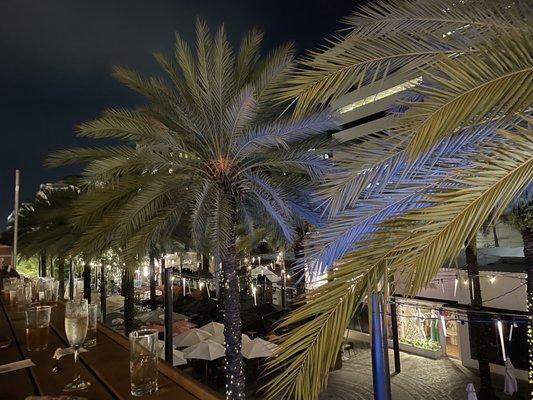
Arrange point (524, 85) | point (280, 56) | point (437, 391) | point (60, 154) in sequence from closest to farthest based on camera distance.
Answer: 1. point (524, 85)
2. point (280, 56)
3. point (60, 154)
4. point (437, 391)

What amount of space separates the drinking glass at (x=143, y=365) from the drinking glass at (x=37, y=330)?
939mm

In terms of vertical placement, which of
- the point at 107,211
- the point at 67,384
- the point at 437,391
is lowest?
the point at 437,391

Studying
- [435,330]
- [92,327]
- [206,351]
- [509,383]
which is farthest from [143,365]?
[435,330]

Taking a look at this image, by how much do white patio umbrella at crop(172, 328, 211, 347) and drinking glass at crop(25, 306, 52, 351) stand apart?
41.3 feet

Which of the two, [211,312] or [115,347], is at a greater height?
[115,347]

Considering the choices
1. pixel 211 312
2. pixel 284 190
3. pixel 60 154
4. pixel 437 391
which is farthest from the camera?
A: pixel 211 312

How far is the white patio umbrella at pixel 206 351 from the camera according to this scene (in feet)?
40.4

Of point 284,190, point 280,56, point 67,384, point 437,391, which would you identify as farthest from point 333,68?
point 437,391

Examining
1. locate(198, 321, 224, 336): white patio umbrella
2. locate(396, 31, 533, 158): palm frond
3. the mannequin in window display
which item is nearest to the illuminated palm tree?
locate(198, 321, 224, 336): white patio umbrella

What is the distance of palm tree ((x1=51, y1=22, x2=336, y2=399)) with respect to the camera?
22.5 feet

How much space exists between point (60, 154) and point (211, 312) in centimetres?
1439

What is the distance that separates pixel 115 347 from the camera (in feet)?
6.63

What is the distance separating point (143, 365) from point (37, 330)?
1.05m

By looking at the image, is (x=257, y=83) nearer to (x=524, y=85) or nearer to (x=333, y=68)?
(x=333, y=68)
